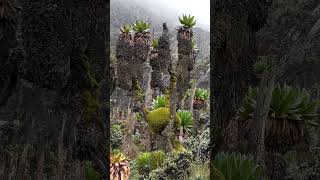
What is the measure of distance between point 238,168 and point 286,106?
3.05 metres

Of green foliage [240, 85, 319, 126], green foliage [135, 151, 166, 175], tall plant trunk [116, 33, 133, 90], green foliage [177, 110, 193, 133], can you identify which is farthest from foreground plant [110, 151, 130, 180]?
tall plant trunk [116, 33, 133, 90]

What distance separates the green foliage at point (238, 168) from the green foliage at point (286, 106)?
2.42 meters

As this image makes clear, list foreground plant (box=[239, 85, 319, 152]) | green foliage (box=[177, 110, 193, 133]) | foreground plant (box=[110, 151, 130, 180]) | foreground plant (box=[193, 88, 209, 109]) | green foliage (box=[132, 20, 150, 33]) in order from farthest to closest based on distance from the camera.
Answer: foreground plant (box=[193, 88, 209, 109]) → green foliage (box=[132, 20, 150, 33]) → green foliage (box=[177, 110, 193, 133]) → foreground plant (box=[110, 151, 130, 180]) → foreground plant (box=[239, 85, 319, 152])

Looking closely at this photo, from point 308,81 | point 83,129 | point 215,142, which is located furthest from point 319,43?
point 83,129

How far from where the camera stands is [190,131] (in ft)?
85.1

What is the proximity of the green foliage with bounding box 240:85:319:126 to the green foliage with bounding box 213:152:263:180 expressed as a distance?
242 centimetres

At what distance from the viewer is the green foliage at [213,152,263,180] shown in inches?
252

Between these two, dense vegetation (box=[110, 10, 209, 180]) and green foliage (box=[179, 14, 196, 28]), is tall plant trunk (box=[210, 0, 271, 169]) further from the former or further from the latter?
green foliage (box=[179, 14, 196, 28])

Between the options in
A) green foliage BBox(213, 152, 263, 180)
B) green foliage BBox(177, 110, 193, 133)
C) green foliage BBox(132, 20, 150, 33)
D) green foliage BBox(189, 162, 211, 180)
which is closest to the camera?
→ green foliage BBox(213, 152, 263, 180)

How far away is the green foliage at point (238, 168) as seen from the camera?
640 cm

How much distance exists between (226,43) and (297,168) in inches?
122

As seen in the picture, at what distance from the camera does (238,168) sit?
642cm

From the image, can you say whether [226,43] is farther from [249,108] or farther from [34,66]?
[34,66]

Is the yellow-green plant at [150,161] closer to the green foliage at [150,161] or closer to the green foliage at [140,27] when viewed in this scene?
the green foliage at [150,161]
